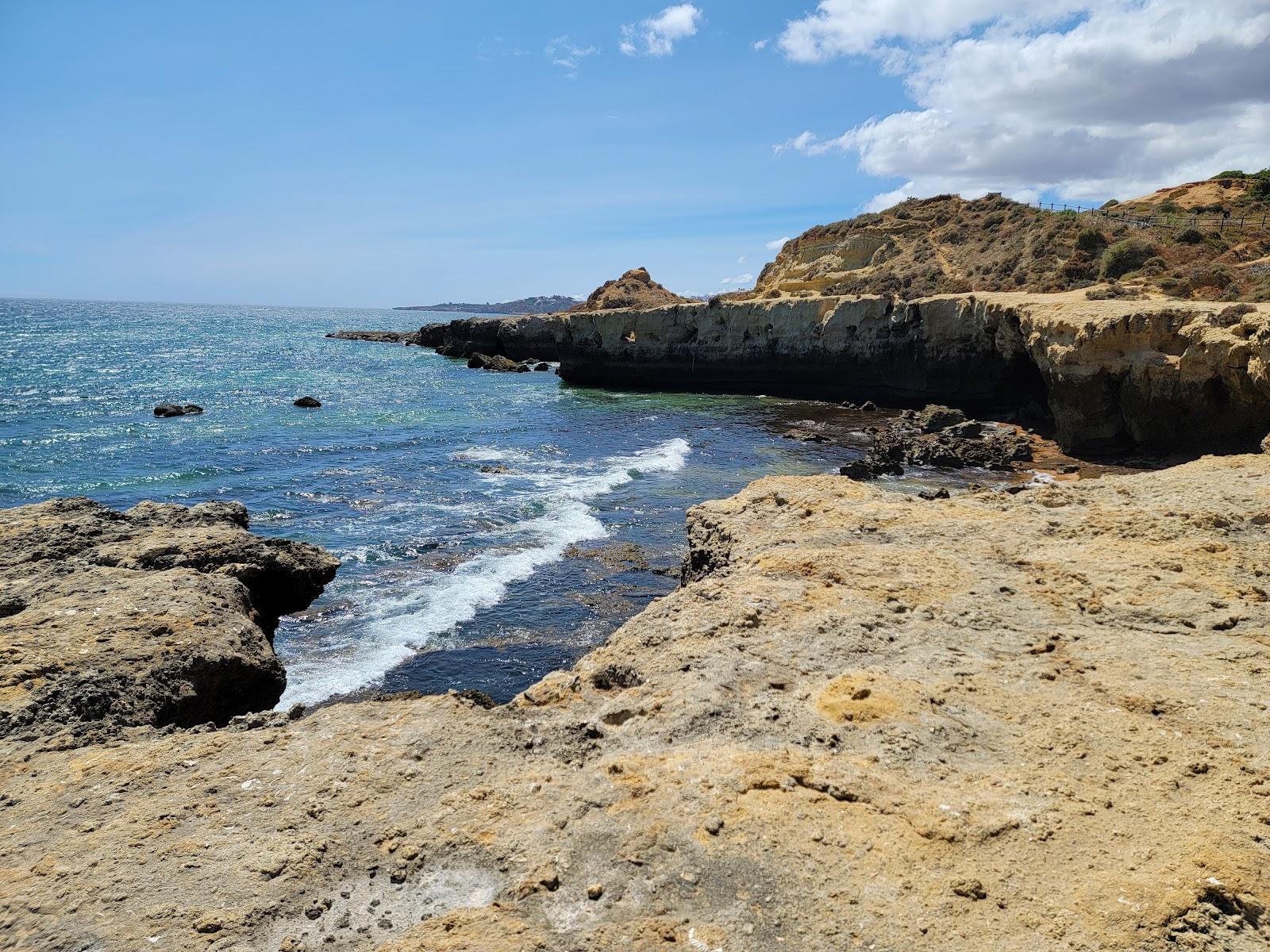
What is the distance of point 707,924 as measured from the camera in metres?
4.01

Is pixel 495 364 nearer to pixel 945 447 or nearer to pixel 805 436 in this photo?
pixel 805 436

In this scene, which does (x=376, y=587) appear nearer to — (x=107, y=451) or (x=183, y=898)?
(x=183, y=898)

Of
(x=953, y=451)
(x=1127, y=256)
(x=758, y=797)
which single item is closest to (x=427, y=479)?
(x=953, y=451)

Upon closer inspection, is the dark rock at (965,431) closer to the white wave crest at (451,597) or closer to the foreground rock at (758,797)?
the white wave crest at (451,597)

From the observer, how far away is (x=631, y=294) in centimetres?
7519

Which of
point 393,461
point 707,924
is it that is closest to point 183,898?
point 707,924

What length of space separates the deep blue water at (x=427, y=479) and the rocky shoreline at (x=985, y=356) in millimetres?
3135

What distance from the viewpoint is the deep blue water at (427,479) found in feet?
45.4

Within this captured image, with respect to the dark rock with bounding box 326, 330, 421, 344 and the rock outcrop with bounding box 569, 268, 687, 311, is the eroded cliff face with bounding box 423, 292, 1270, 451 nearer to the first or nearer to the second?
the rock outcrop with bounding box 569, 268, 687, 311

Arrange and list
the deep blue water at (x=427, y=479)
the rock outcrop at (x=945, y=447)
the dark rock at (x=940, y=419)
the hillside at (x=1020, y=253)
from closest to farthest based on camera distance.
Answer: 1. the deep blue water at (x=427, y=479)
2. the rock outcrop at (x=945, y=447)
3. the dark rock at (x=940, y=419)
4. the hillside at (x=1020, y=253)

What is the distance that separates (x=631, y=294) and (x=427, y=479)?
172 feet

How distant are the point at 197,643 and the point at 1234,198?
63.1 metres

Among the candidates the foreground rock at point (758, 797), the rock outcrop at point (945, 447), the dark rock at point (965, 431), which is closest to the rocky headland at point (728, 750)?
the foreground rock at point (758, 797)

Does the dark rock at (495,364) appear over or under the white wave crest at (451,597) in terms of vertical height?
over
